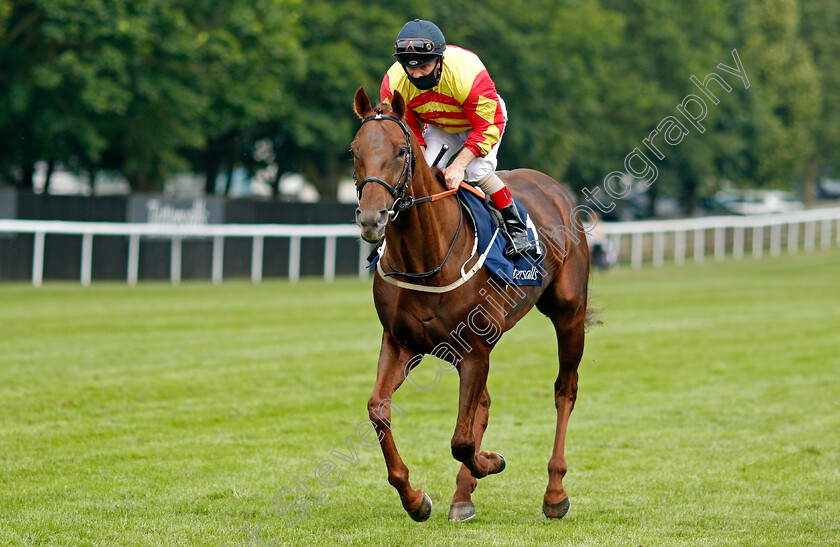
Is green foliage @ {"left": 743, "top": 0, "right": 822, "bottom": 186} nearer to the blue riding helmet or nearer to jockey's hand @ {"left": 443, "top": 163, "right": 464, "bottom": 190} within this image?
jockey's hand @ {"left": 443, "top": 163, "right": 464, "bottom": 190}

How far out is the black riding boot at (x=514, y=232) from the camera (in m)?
5.81

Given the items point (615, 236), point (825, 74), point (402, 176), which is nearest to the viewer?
point (402, 176)

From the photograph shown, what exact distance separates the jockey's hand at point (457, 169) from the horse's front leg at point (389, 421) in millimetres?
843

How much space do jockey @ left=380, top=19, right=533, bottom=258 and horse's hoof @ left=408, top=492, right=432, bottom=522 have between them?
4.68ft

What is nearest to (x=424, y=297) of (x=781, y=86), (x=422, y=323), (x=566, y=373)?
(x=422, y=323)

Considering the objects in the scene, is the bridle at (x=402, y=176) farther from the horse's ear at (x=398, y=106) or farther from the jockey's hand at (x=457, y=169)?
the jockey's hand at (x=457, y=169)

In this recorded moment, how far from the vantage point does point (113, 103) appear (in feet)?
62.8

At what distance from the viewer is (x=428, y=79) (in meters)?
5.35

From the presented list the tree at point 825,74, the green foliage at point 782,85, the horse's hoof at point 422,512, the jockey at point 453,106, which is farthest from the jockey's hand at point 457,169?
the tree at point 825,74

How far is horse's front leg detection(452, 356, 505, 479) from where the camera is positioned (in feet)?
17.0

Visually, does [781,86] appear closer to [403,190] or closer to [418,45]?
[418,45]

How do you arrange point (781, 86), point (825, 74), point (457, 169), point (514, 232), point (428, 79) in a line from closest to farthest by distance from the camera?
point (428, 79) < point (457, 169) < point (514, 232) < point (781, 86) < point (825, 74)

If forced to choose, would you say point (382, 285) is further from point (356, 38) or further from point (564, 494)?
point (356, 38)

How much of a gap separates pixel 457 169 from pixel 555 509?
1812 mm
